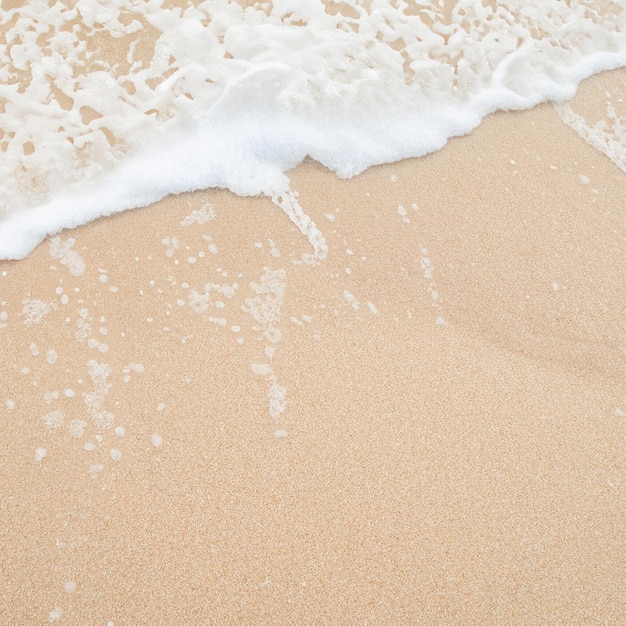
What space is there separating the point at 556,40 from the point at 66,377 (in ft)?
9.43

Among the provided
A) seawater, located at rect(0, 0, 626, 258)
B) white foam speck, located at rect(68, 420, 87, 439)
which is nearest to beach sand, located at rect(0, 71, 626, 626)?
white foam speck, located at rect(68, 420, 87, 439)

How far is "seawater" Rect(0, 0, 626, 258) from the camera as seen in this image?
2.33m

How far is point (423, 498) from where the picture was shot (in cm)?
177

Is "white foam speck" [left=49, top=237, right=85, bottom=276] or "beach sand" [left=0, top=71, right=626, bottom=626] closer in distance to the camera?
"beach sand" [left=0, top=71, right=626, bottom=626]

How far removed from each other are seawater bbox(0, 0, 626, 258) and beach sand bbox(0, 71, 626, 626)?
0.16 m

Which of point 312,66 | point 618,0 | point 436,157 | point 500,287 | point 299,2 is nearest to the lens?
point 500,287

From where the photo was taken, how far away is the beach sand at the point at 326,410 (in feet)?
5.40

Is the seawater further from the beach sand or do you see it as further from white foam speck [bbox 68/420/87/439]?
white foam speck [bbox 68/420/87/439]

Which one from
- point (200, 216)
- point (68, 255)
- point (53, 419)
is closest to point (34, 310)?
point (68, 255)

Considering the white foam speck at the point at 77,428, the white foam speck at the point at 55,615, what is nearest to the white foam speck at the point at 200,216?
the white foam speck at the point at 77,428

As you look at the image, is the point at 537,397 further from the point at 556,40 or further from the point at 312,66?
the point at 556,40

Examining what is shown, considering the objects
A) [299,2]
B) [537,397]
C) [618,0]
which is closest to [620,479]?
[537,397]

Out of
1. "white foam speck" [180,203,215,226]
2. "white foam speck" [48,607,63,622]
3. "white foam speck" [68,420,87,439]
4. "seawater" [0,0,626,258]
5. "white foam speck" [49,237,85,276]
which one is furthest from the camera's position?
"seawater" [0,0,626,258]

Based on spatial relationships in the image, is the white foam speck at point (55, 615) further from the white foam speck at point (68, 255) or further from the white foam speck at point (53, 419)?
the white foam speck at point (68, 255)
